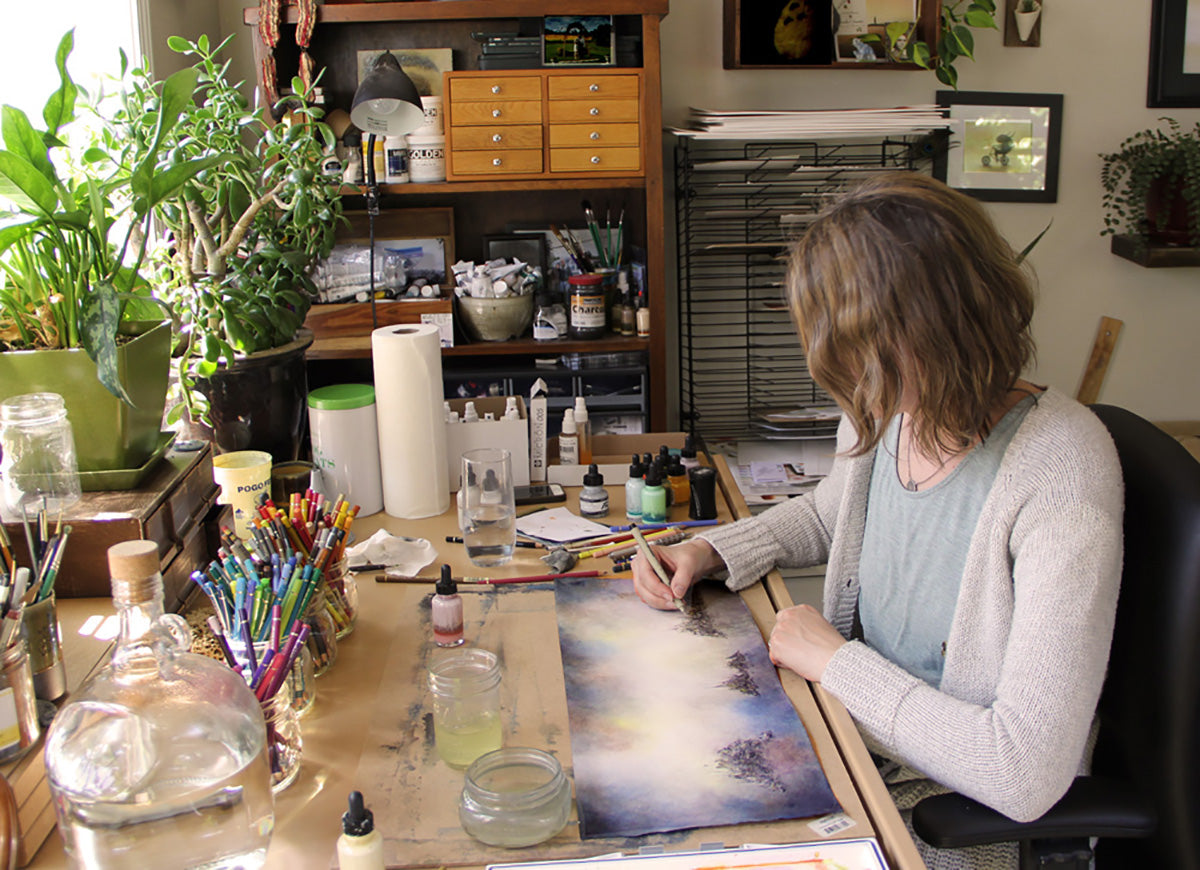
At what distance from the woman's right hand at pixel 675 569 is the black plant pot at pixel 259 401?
2.28 feet

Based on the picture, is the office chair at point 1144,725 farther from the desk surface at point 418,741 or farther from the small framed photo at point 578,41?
the small framed photo at point 578,41

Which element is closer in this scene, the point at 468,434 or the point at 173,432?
the point at 173,432

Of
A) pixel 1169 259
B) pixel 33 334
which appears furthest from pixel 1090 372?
pixel 33 334

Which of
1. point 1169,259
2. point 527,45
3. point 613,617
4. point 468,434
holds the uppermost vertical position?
point 527,45

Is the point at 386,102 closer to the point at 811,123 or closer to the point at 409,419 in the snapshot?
the point at 409,419

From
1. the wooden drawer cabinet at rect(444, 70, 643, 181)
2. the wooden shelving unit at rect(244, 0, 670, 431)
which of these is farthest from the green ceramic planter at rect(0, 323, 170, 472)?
the wooden drawer cabinet at rect(444, 70, 643, 181)

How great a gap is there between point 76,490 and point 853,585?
1.00 m

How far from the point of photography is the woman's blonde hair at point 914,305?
1.10m

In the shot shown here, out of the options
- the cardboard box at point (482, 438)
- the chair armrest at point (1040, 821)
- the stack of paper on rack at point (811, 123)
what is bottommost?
the chair armrest at point (1040, 821)

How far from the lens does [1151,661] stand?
1121 mm

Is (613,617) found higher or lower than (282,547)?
lower

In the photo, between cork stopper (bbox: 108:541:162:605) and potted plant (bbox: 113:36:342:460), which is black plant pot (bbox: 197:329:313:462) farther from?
cork stopper (bbox: 108:541:162:605)

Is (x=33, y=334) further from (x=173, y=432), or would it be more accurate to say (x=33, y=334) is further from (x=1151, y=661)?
(x=1151, y=661)

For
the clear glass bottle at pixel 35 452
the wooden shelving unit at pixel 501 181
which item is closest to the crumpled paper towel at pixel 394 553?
the clear glass bottle at pixel 35 452
